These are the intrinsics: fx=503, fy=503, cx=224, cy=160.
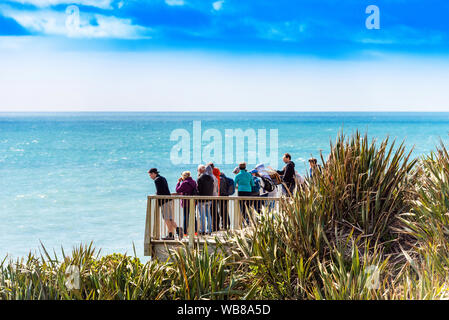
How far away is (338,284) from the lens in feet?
19.9

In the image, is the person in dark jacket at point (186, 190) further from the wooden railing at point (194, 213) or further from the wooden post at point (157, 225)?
the wooden post at point (157, 225)

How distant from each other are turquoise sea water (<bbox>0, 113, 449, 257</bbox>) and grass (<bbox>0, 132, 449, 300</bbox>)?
2.44m

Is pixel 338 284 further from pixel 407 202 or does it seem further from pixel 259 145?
pixel 259 145

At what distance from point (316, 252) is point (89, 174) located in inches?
2259

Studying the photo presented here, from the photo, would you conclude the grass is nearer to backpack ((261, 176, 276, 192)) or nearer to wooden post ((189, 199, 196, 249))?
wooden post ((189, 199, 196, 249))

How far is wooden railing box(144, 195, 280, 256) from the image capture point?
1020 centimetres

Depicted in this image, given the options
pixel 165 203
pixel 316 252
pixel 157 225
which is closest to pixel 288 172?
pixel 165 203

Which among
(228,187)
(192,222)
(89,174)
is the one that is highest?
(228,187)

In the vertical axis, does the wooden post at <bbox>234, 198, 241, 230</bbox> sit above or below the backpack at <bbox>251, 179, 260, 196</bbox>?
below

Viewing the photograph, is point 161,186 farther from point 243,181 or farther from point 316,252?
point 316,252

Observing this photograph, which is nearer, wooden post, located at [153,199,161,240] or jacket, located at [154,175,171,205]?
jacket, located at [154,175,171,205]

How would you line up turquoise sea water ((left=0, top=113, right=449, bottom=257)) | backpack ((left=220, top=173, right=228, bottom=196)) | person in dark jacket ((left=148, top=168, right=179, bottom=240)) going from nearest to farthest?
person in dark jacket ((left=148, top=168, right=179, bottom=240)), backpack ((left=220, top=173, right=228, bottom=196)), turquoise sea water ((left=0, top=113, right=449, bottom=257))

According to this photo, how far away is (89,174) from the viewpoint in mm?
61094

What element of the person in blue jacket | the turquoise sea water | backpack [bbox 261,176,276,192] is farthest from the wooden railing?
the turquoise sea water
